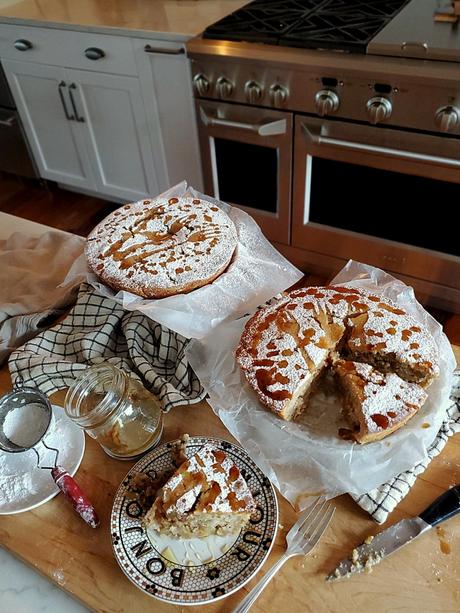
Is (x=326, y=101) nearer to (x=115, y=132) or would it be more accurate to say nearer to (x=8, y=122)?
(x=115, y=132)

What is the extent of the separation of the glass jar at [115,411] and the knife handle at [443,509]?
16.2 inches

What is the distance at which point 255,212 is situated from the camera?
205cm

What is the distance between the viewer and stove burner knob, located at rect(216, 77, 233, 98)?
1753 mm

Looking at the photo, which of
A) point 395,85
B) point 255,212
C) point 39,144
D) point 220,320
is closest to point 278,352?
point 220,320

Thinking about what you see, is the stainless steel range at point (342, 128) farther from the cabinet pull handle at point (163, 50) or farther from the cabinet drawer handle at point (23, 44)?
the cabinet drawer handle at point (23, 44)

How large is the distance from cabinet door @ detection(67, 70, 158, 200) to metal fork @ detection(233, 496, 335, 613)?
1.83 metres

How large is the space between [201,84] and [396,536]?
5.24 feet

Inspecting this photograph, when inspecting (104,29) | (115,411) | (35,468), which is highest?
(104,29)

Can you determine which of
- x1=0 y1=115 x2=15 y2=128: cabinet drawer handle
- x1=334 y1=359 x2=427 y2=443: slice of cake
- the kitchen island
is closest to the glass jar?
the kitchen island

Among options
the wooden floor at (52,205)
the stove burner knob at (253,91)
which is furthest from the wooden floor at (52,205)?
the stove burner knob at (253,91)

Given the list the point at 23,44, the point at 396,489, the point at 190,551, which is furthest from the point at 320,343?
the point at 23,44

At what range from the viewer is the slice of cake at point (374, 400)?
2.36 ft

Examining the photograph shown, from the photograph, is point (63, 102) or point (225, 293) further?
point (63, 102)

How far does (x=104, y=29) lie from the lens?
1.94m
